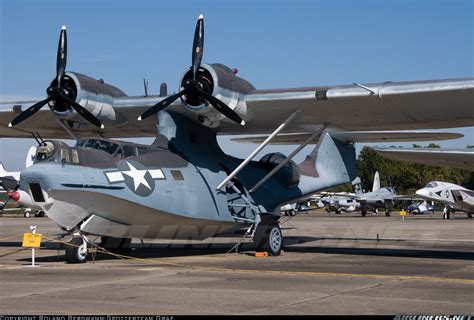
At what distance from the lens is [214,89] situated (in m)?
16.5

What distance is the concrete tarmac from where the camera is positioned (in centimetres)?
873

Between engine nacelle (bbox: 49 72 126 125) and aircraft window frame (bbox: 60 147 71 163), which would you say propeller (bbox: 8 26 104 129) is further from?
aircraft window frame (bbox: 60 147 71 163)

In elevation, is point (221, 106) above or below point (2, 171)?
above

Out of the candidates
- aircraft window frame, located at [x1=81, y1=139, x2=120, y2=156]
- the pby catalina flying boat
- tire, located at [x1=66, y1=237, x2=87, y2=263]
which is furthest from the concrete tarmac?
aircraft window frame, located at [x1=81, y1=139, x2=120, y2=156]

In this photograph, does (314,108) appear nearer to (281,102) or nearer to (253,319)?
(281,102)

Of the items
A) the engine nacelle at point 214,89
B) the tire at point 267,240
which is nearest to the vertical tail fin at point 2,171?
the tire at point 267,240

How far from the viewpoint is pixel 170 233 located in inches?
666

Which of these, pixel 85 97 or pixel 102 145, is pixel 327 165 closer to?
pixel 85 97

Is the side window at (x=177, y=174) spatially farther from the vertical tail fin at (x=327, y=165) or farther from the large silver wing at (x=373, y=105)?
the vertical tail fin at (x=327, y=165)

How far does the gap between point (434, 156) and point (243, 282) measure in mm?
10667

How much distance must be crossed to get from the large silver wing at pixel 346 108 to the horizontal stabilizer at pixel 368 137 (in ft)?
2.39

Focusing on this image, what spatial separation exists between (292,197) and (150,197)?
5769 millimetres

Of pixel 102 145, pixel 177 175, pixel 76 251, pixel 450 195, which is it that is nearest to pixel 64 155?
pixel 102 145

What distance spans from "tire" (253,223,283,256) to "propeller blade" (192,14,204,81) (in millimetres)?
4120
